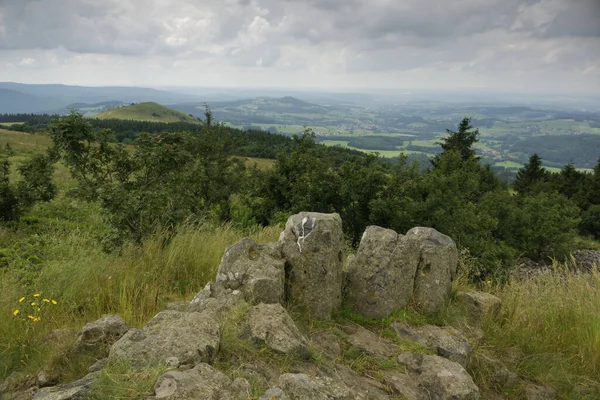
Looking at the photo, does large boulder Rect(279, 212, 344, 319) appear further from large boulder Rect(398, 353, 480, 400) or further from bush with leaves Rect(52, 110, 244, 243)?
bush with leaves Rect(52, 110, 244, 243)

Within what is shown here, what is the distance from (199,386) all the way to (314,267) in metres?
2.82

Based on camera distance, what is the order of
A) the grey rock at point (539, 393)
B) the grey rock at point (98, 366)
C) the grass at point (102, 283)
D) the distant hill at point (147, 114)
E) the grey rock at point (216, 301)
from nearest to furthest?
the grey rock at point (98, 366), the grass at point (102, 283), the grey rock at point (216, 301), the grey rock at point (539, 393), the distant hill at point (147, 114)

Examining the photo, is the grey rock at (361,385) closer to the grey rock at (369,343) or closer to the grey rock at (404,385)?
the grey rock at (404,385)

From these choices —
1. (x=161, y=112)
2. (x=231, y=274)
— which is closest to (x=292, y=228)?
(x=231, y=274)

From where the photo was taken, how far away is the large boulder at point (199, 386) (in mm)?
2979

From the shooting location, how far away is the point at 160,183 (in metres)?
9.30

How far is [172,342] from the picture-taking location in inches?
145

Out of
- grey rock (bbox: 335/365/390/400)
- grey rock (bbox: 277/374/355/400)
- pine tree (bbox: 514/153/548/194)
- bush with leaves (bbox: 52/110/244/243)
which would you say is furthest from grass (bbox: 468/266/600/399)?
pine tree (bbox: 514/153/548/194)

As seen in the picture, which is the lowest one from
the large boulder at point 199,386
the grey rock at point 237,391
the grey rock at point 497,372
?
the grey rock at point 497,372

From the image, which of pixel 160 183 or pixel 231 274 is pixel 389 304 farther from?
pixel 160 183

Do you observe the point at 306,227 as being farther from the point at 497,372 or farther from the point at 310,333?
the point at 497,372

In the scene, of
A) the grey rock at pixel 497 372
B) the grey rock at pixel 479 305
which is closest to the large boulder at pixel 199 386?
the grey rock at pixel 497 372

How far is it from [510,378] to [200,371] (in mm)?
4486

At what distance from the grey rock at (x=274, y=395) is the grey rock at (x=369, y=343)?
2.10 meters
